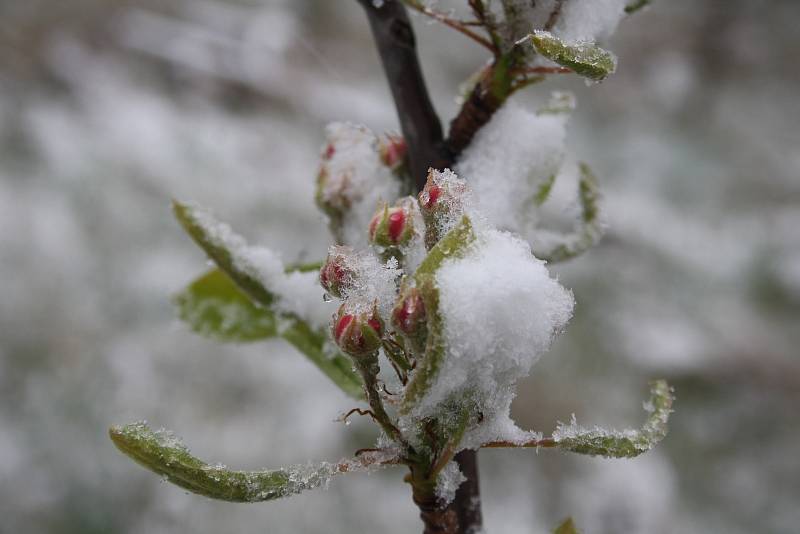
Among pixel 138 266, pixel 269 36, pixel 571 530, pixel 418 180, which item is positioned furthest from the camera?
pixel 269 36

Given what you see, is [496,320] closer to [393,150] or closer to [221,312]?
[393,150]

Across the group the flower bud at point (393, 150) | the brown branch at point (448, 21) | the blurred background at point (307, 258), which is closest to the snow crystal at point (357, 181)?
the flower bud at point (393, 150)

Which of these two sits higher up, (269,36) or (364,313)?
(269,36)

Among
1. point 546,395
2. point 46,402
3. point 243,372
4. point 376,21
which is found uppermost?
point 376,21

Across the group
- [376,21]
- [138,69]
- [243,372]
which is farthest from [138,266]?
[376,21]

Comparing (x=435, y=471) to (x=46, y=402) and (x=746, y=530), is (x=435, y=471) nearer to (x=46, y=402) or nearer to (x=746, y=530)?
(x=46, y=402)

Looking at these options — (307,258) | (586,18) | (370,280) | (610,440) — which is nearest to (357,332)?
(370,280)
